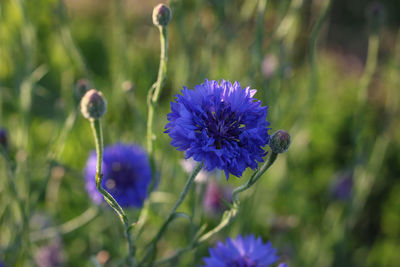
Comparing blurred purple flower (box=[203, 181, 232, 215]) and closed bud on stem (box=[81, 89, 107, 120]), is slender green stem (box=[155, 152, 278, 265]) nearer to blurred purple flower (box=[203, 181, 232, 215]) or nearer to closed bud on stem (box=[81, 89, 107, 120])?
closed bud on stem (box=[81, 89, 107, 120])

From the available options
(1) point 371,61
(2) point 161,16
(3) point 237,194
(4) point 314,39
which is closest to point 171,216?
(3) point 237,194

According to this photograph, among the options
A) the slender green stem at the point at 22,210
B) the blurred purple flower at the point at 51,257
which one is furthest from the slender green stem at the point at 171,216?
the blurred purple flower at the point at 51,257

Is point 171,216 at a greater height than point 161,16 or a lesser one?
lesser

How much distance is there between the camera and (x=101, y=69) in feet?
7.44

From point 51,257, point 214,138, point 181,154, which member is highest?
point 214,138

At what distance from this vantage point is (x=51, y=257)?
102 cm

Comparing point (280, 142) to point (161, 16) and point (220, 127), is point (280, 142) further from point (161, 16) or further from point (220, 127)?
point (161, 16)

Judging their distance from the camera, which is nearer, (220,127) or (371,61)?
(220,127)

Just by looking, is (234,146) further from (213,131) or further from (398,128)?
(398,128)

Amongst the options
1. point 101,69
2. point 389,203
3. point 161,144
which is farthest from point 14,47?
point 389,203

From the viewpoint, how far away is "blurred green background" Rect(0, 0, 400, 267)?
0.94m

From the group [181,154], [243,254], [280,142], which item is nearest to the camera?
[280,142]

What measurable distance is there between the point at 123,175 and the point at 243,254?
345 millimetres

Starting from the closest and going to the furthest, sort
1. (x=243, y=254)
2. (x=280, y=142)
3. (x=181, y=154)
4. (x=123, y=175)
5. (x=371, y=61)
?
(x=280, y=142) → (x=243, y=254) → (x=123, y=175) → (x=371, y=61) → (x=181, y=154)
